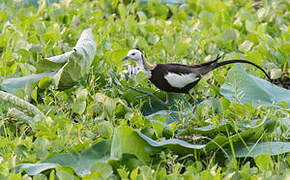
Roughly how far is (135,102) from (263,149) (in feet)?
3.14

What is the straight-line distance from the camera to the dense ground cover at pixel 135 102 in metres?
2.42

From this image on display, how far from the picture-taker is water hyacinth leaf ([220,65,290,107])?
3113 mm

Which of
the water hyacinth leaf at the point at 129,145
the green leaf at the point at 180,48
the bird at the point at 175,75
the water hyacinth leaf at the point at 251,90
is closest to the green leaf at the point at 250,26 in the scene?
the green leaf at the point at 180,48

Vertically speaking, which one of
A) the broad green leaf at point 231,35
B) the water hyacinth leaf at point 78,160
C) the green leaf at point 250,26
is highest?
the green leaf at point 250,26

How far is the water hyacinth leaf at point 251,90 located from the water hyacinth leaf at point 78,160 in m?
0.94

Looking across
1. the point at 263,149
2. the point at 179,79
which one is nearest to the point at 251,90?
the point at 179,79

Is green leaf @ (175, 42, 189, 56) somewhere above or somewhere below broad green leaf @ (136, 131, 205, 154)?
above

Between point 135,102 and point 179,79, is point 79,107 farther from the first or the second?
point 179,79

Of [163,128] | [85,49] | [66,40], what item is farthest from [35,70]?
[163,128]

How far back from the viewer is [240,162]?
2.58 meters

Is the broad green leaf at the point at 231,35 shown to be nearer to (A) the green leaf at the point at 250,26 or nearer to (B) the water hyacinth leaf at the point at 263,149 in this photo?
(A) the green leaf at the point at 250,26

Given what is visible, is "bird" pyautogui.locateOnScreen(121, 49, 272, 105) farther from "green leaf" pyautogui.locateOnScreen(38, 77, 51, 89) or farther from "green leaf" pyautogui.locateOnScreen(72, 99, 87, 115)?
"green leaf" pyautogui.locateOnScreen(38, 77, 51, 89)

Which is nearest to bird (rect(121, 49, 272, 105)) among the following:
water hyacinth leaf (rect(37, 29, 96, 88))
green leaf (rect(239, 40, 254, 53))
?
water hyacinth leaf (rect(37, 29, 96, 88))

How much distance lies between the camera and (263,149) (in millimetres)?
2529
